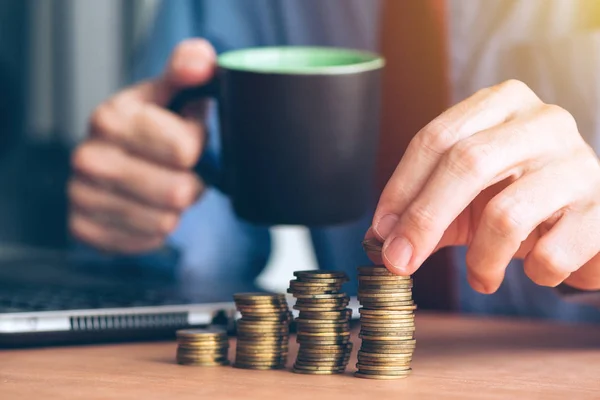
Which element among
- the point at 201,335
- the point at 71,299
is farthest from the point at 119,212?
the point at 201,335

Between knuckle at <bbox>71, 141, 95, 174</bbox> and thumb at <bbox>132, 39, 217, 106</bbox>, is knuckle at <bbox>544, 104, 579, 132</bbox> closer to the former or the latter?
thumb at <bbox>132, 39, 217, 106</bbox>

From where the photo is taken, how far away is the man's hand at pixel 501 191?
0.89 metres

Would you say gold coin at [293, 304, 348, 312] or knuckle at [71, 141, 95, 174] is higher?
gold coin at [293, 304, 348, 312]

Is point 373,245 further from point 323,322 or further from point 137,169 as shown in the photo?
point 137,169

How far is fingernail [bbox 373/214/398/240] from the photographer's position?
905mm

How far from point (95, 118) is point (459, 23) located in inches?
21.1

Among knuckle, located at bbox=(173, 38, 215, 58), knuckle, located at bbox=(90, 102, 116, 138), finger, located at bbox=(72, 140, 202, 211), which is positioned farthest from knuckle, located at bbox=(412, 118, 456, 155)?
knuckle, located at bbox=(90, 102, 116, 138)

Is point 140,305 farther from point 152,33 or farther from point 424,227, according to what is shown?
point 152,33

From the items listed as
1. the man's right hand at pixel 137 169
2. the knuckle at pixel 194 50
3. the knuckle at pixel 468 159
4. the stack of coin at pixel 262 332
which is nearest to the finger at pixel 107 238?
the man's right hand at pixel 137 169

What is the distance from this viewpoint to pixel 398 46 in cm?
148

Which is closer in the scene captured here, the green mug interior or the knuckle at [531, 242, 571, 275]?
the knuckle at [531, 242, 571, 275]

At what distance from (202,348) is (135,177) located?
550 millimetres

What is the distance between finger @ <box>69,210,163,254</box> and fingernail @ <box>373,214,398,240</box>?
66 cm

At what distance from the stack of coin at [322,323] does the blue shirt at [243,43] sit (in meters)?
0.56
